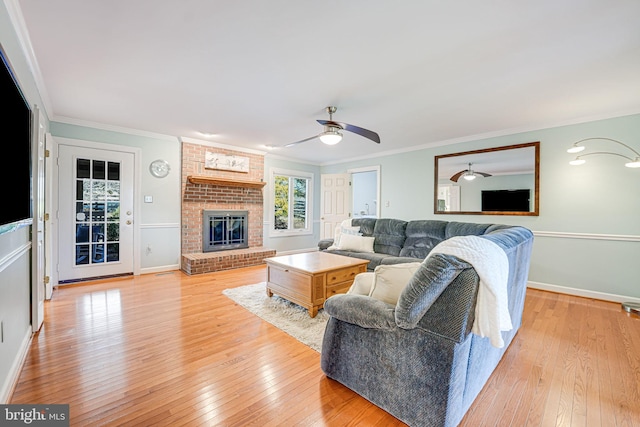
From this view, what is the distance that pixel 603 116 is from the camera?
3.48 metres

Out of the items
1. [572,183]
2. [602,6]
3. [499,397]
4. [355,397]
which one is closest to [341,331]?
[355,397]

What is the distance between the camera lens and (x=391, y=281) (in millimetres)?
1676

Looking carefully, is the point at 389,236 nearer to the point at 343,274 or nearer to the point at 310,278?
the point at 343,274

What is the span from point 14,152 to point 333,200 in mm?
5473

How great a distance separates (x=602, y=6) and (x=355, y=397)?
283 centimetres

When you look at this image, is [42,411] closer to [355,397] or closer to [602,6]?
[355,397]

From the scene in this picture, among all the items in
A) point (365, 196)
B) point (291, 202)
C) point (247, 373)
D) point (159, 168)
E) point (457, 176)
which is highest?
point (159, 168)

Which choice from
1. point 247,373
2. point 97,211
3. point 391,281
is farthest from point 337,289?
point 97,211

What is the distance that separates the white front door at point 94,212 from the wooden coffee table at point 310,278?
2.75 meters

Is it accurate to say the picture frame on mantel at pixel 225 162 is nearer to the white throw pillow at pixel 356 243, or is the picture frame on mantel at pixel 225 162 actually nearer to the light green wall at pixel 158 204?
the light green wall at pixel 158 204

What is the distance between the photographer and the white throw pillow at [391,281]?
164 cm

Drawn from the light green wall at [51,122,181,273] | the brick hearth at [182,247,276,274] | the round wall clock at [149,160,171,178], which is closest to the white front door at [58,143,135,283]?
the light green wall at [51,122,181,273]

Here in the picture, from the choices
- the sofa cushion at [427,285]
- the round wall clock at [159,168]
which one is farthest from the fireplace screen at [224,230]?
the sofa cushion at [427,285]

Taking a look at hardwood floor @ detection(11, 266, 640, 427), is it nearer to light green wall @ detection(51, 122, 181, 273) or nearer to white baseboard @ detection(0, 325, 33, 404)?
white baseboard @ detection(0, 325, 33, 404)
